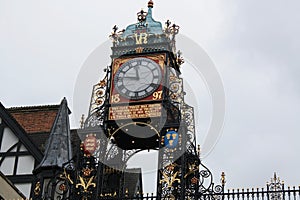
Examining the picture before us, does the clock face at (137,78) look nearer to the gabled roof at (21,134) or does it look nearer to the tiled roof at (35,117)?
the gabled roof at (21,134)

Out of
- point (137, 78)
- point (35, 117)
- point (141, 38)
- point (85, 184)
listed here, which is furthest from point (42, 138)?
point (85, 184)

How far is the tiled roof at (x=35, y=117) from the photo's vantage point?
27344 mm

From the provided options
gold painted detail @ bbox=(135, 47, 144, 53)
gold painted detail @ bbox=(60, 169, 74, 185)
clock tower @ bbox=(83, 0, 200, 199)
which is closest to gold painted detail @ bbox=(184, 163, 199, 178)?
clock tower @ bbox=(83, 0, 200, 199)

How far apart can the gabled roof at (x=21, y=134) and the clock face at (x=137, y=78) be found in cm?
378

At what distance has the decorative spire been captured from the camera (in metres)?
22.0

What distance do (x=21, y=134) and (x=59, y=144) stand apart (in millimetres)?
2711

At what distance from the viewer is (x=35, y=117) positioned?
27.9 meters

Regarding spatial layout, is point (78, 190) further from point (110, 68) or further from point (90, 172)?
point (110, 68)

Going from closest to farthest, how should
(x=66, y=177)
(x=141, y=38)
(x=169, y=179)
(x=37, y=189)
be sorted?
(x=169, y=179) < (x=37, y=189) < (x=66, y=177) < (x=141, y=38)

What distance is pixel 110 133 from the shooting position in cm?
2178

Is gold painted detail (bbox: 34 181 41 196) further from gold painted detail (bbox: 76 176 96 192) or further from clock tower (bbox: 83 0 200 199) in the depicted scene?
clock tower (bbox: 83 0 200 199)

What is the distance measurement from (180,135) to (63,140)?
11.0ft

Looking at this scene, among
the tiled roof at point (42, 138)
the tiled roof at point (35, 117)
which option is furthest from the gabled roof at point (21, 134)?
the tiled roof at point (35, 117)

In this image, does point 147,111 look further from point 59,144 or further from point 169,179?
point 59,144
